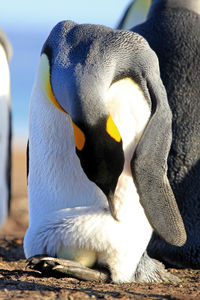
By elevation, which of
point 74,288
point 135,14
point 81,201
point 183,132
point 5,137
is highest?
point 135,14

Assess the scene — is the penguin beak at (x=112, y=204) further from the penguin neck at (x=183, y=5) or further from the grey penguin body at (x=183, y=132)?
the penguin neck at (x=183, y=5)

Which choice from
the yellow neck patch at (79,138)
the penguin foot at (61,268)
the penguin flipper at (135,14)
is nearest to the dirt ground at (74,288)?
the penguin foot at (61,268)

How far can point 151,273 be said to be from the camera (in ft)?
9.42

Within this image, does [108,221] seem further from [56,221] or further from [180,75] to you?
[180,75]

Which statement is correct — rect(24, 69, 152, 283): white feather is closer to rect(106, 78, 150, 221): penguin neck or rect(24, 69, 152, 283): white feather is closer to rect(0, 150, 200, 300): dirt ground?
rect(106, 78, 150, 221): penguin neck

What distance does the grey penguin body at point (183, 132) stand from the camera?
328 centimetres

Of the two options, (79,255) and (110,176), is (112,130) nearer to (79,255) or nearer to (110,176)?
(110,176)

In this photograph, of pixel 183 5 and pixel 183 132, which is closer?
pixel 183 132

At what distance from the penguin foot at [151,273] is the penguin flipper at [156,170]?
231 millimetres

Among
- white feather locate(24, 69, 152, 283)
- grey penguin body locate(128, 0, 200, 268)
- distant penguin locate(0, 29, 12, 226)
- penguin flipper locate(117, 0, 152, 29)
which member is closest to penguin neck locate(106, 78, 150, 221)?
white feather locate(24, 69, 152, 283)

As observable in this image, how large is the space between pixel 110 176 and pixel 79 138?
0.22 metres

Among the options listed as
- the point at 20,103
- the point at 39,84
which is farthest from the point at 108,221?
the point at 20,103

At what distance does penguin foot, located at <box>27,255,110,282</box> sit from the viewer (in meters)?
2.57

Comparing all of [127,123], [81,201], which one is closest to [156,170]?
[127,123]
